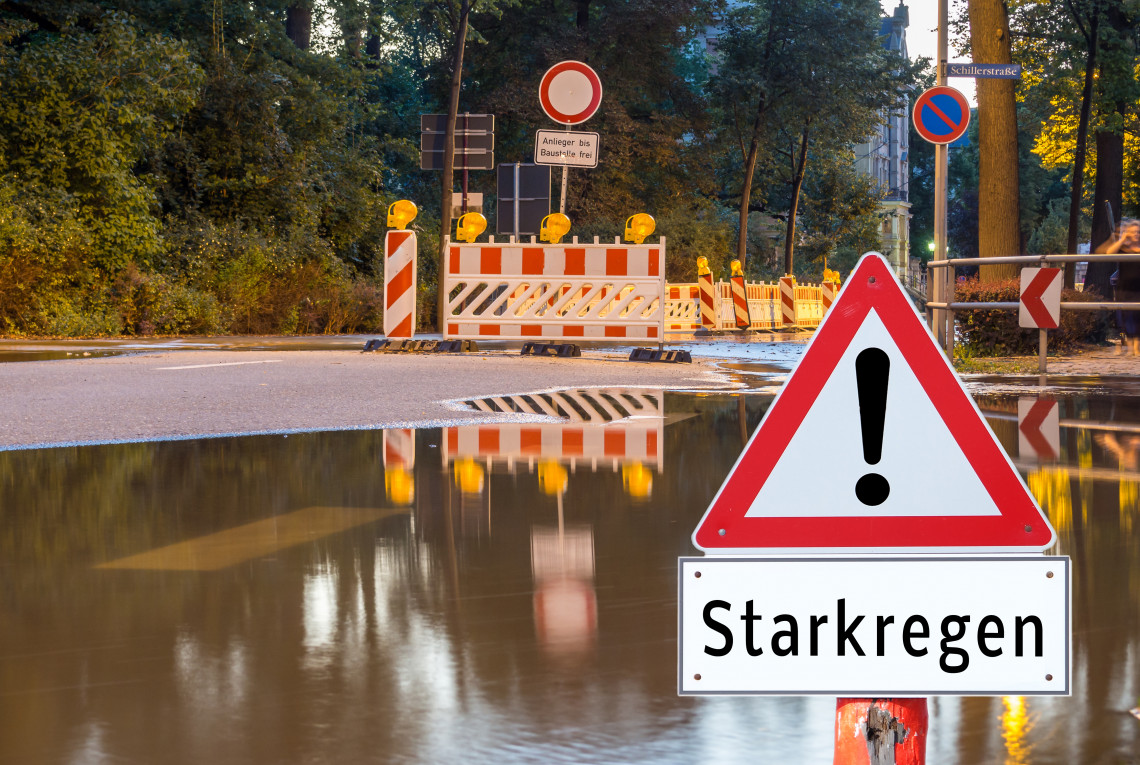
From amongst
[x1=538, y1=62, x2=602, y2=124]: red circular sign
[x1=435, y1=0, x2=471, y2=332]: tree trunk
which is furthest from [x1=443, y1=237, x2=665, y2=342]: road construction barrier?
[x1=435, y1=0, x2=471, y2=332]: tree trunk

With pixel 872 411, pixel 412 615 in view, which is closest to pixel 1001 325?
pixel 412 615

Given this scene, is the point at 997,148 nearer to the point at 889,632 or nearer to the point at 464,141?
the point at 464,141

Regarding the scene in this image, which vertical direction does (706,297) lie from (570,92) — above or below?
below

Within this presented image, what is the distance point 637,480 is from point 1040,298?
34.6 ft

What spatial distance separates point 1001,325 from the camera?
2030cm

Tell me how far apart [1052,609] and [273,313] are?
1162 inches

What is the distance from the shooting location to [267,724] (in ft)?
12.5

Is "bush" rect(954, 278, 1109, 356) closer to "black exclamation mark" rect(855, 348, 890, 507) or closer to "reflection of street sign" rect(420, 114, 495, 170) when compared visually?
"reflection of street sign" rect(420, 114, 495, 170)

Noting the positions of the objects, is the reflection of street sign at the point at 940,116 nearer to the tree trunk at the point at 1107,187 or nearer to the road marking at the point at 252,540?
the road marking at the point at 252,540

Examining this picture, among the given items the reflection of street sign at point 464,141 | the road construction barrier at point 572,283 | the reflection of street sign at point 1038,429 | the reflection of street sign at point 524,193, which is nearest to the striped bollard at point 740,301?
the reflection of street sign at point 464,141

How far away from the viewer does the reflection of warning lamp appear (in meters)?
7.91

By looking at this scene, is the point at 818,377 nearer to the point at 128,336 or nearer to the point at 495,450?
the point at 495,450

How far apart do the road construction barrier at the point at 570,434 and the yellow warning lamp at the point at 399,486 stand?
574 mm

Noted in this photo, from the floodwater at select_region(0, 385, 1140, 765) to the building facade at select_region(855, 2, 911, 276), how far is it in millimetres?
120084
